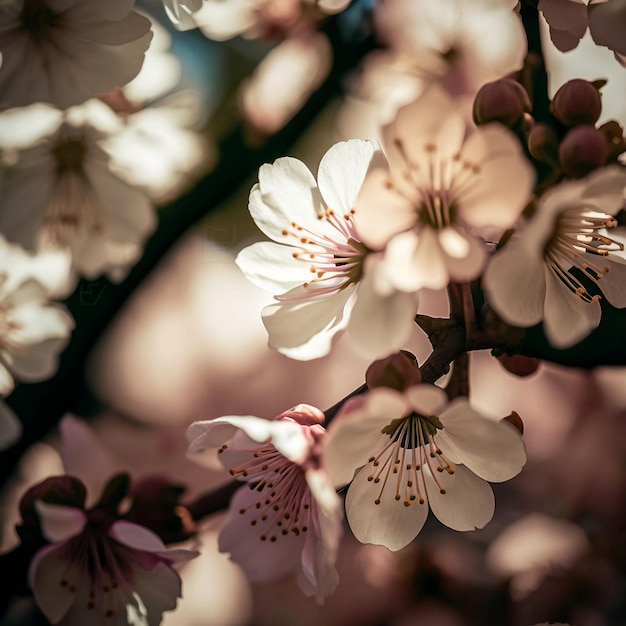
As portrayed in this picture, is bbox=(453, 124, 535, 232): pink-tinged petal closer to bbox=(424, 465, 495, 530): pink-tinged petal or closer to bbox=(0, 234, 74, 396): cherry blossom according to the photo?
bbox=(424, 465, 495, 530): pink-tinged petal

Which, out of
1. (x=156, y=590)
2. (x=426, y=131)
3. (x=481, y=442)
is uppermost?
(x=426, y=131)

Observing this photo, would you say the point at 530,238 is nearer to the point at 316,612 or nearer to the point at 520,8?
the point at 520,8

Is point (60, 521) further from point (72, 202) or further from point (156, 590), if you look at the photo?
point (72, 202)

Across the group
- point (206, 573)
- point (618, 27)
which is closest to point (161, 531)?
point (206, 573)

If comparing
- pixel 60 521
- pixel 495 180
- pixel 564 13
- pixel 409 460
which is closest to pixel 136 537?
pixel 60 521

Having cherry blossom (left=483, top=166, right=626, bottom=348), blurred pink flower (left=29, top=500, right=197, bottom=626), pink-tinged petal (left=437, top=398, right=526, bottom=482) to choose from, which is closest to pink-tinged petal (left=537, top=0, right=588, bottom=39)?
cherry blossom (left=483, top=166, right=626, bottom=348)
